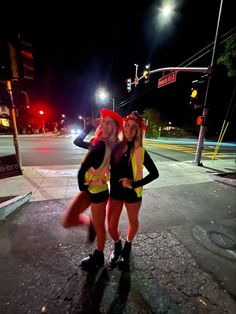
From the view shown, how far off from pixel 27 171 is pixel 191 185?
6390 millimetres

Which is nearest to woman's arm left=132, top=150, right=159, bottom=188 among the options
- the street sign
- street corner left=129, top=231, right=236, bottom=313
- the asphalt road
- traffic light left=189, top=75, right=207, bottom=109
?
street corner left=129, top=231, right=236, bottom=313

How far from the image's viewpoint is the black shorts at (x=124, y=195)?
234 cm

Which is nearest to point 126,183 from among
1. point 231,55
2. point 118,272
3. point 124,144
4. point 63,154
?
point 124,144

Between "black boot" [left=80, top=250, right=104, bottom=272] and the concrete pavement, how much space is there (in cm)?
10

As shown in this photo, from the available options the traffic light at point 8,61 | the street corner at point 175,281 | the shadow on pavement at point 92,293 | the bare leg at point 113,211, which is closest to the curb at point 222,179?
the street corner at point 175,281

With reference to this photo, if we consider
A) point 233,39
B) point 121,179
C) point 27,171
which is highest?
point 233,39

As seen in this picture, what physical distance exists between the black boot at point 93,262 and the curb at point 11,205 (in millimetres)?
2235

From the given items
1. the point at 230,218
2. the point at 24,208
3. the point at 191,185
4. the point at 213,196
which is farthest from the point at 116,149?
the point at 191,185

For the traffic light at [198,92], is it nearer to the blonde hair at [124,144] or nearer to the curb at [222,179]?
the curb at [222,179]

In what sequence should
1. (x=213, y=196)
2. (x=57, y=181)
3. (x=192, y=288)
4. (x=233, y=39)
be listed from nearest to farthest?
(x=192, y=288) → (x=213, y=196) → (x=57, y=181) → (x=233, y=39)

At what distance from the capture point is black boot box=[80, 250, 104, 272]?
8.06ft

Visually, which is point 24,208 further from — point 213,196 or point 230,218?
point 213,196

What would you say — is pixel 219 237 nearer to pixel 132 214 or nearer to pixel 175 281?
pixel 175 281

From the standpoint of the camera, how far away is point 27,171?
7.32m
